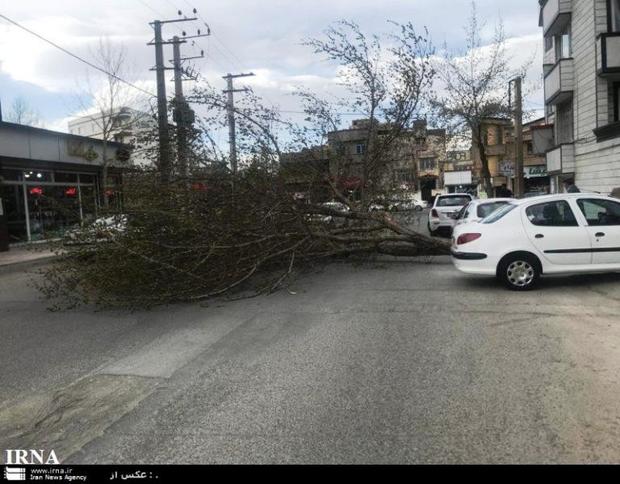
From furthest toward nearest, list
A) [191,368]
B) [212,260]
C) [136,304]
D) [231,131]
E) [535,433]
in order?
[231,131] < [212,260] < [136,304] < [191,368] < [535,433]

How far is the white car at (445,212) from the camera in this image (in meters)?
19.2

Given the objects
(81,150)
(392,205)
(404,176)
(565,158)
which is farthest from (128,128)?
(565,158)

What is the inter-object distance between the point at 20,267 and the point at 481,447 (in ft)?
53.1

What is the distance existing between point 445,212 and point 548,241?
10.2 metres

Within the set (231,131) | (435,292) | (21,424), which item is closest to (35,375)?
(21,424)

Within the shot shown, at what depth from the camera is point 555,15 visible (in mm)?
23672

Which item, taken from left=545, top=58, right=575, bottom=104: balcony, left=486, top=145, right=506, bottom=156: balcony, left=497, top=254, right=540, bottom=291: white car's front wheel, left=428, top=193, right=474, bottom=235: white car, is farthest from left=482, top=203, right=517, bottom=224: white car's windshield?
left=486, top=145, right=506, bottom=156: balcony

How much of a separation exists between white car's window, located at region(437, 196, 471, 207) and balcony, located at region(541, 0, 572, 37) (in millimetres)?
9300

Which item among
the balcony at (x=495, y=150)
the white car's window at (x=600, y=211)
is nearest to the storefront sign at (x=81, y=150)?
the white car's window at (x=600, y=211)

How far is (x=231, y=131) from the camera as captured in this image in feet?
43.5

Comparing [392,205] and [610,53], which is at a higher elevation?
[610,53]

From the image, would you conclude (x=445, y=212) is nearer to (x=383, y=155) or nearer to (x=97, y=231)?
(x=383, y=155)

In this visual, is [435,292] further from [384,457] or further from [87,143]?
[87,143]

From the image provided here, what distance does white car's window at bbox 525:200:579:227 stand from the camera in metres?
9.33
